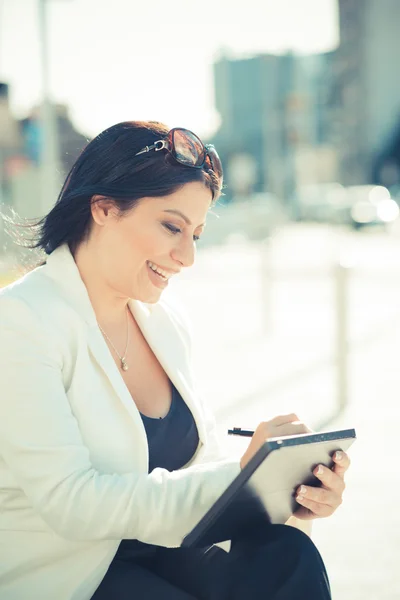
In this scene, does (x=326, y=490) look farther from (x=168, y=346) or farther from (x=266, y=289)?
(x=266, y=289)

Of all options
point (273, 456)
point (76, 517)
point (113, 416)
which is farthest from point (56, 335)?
point (273, 456)

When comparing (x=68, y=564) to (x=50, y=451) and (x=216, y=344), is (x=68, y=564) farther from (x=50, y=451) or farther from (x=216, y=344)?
(x=216, y=344)

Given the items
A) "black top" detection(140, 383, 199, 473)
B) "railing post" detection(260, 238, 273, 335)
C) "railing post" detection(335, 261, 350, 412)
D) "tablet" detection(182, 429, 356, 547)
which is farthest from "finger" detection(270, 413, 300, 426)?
"railing post" detection(260, 238, 273, 335)

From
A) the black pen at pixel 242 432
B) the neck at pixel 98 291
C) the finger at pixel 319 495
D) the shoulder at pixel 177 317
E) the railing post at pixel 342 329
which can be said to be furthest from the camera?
the railing post at pixel 342 329

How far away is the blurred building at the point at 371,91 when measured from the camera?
2480 inches

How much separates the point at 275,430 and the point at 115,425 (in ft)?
1.26

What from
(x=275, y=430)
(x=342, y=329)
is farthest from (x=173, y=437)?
(x=342, y=329)

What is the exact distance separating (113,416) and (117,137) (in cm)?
71

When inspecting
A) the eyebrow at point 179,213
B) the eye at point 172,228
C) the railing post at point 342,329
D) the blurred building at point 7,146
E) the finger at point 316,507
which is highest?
the eyebrow at point 179,213

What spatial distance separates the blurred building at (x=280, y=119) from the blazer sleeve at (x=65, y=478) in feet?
211

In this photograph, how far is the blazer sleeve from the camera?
6.00 feet

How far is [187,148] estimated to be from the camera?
2188 millimetres

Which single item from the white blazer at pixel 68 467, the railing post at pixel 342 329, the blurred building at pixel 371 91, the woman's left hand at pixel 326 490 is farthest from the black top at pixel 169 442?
the blurred building at pixel 371 91

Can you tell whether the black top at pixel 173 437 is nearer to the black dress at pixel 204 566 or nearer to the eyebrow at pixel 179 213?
the black dress at pixel 204 566
